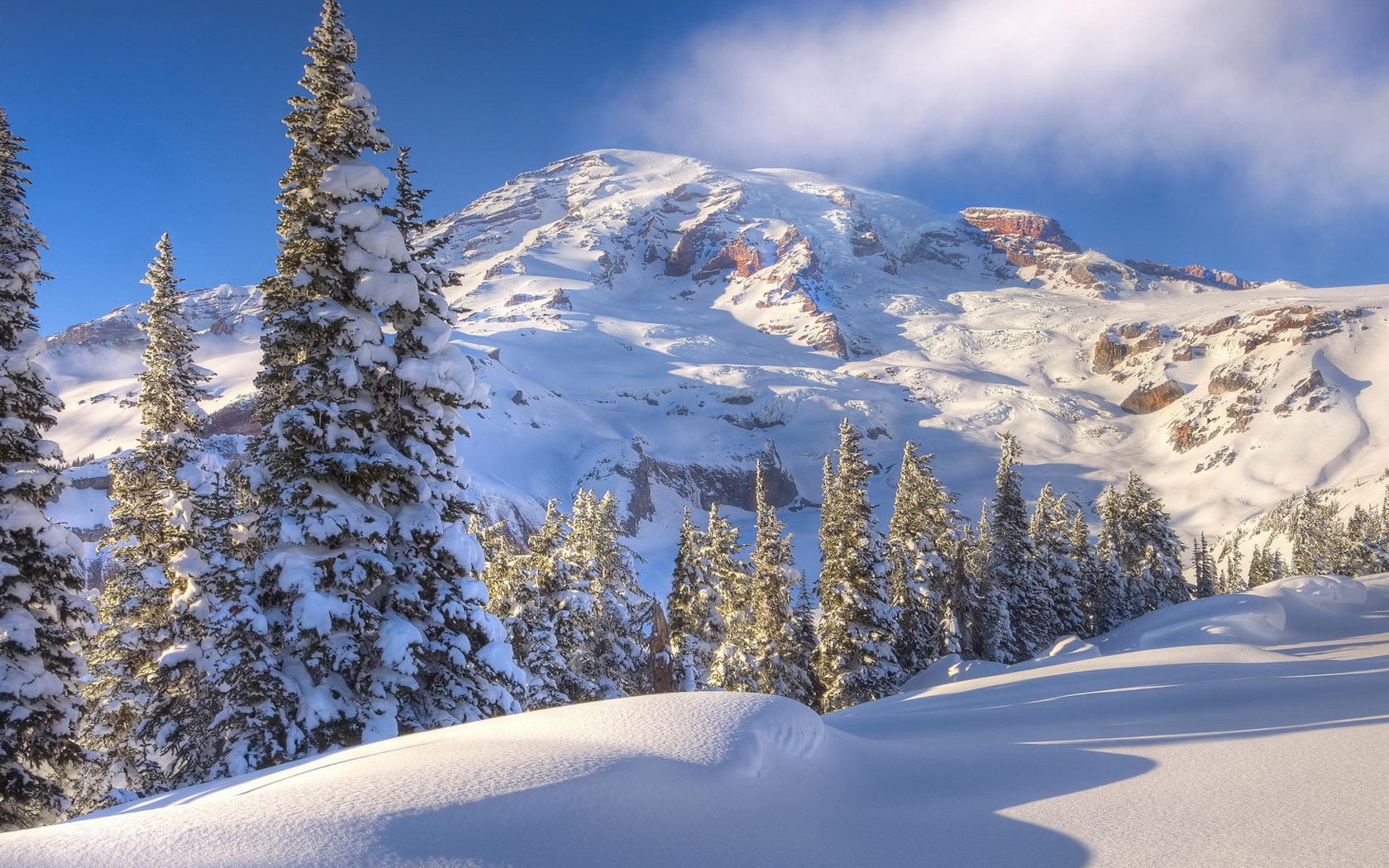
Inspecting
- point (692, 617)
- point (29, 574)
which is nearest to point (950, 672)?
point (692, 617)

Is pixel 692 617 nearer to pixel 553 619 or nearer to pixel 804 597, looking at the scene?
pixel 804 597

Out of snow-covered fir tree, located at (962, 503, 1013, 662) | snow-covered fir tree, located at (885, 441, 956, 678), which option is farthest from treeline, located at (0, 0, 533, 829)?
snow-covered fir tree, located at (962, 503, 1013, 662)

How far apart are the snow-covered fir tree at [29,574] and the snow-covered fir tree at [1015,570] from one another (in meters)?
39.2

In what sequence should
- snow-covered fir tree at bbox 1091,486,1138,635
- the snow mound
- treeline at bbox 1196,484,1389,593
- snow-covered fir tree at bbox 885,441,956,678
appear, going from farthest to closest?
treeline at bbox 1196,484,1389,593, snow-covered fir tree at bbox 1091,486,1138,635, snow-covered fir tree at bbox 885,441,956,678, the snow mound

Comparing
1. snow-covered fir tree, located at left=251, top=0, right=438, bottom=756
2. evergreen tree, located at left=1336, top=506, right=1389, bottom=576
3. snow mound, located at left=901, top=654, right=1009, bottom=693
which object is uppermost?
snow-covered fir tree, located at left=251, top=0, right=438, bottom=756

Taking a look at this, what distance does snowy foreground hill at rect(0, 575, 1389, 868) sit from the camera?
3.79 m

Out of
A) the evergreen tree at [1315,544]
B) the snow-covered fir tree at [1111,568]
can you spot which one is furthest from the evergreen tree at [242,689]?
the evergreen tree at [1315,544]

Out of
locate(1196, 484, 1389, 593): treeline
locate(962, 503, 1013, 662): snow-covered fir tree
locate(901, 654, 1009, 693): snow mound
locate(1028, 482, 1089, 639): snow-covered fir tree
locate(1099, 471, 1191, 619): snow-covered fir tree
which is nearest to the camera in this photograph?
locate(901, 654, 1009, 693): snow mound

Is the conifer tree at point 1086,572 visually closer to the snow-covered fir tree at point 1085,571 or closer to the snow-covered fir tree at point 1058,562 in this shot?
the snow-covered fir tree at point 1085,571

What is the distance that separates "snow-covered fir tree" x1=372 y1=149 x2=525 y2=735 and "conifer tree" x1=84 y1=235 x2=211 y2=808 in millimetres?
7161

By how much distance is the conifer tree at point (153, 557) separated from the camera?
14.6 metres

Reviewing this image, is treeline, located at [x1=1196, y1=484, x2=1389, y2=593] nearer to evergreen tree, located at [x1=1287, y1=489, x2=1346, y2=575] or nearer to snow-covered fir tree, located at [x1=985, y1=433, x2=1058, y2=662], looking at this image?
evergreen tree, located at [x1=1287, y1=489, x2=1346, y2=575]

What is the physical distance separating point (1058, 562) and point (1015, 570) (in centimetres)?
661

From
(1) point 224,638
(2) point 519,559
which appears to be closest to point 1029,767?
(1) point 224,638
